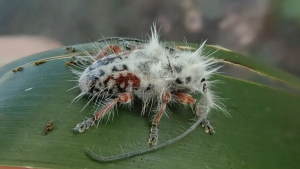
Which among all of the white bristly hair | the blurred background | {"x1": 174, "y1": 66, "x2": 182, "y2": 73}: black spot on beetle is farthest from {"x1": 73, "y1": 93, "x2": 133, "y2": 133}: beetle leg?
the blurred background

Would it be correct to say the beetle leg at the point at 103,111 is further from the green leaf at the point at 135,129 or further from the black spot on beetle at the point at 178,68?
the black spot on beetle at the point at 178,68

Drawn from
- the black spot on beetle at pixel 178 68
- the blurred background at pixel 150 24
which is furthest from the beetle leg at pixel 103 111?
the blurred background at pixel 150 24

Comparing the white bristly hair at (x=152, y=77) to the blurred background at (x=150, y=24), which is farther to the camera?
the blurred background at (x=150, y=24)

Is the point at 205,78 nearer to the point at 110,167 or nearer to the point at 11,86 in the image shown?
the point at 110,167

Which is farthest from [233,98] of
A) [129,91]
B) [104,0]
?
[104,0]

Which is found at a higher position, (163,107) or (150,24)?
(150,24)

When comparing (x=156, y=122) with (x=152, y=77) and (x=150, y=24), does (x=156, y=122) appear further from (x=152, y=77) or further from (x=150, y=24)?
(x=150, y=24)

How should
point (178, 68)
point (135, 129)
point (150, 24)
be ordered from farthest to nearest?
point (150, 24)
point (178, 68)
point (135, 129)

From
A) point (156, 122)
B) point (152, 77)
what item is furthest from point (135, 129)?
point (152, 77)
